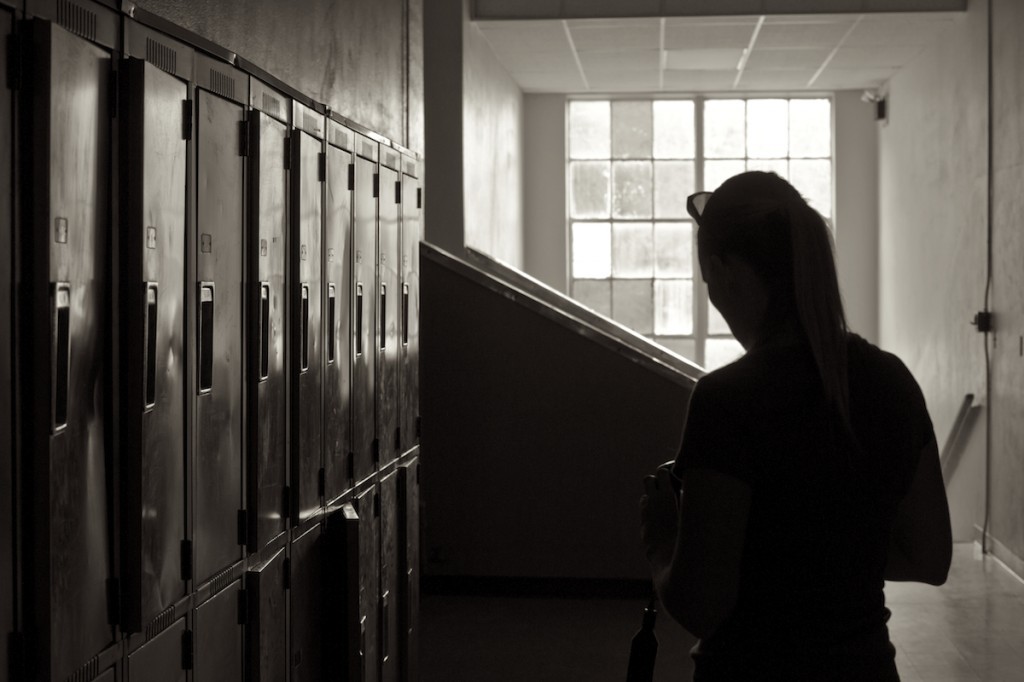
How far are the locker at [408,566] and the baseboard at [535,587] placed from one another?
2.07m

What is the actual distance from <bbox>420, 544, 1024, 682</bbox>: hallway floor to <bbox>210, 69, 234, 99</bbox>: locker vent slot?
10.1 ft

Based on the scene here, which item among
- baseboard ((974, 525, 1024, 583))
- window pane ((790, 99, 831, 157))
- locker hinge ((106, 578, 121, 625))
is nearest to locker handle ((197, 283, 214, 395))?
locker hinge ((106, 578, 121, 625))

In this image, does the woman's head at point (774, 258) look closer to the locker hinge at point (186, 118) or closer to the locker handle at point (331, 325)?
the locker hinge at point (186, 118)

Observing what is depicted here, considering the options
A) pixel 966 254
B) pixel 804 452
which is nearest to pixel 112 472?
pixel 804 452

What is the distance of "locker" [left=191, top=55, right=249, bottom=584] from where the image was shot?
7.30ft

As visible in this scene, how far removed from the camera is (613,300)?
1189 cm

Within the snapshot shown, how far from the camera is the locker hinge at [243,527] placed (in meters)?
2.52

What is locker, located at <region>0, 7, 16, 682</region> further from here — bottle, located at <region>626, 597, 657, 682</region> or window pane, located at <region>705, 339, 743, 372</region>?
window pane, located at <region>705, 339, 743, 372</region>

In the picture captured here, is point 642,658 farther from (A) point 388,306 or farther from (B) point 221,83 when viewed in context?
(A) point 388,306

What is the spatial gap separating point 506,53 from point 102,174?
25.8 feet

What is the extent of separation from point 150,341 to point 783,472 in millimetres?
1137

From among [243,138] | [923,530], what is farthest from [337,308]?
[923,530]

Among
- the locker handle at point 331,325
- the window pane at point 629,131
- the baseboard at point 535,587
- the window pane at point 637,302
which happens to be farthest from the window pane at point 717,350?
the locker handle at point 331,325

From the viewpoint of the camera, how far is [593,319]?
7.34 metres
